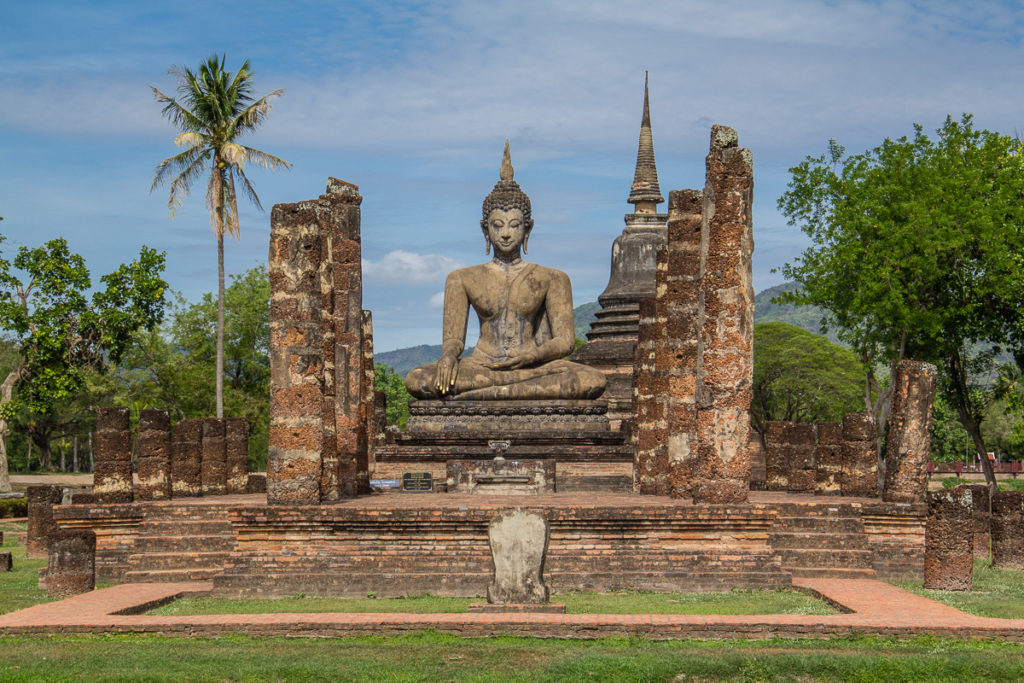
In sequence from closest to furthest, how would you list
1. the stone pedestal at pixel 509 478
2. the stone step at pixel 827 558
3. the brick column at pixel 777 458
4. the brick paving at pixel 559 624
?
the brick paving at pixel 559 624
the stone step at pixel 827 558
the stone pedestal at pixel 509 478
the brick column at pixel 777 458

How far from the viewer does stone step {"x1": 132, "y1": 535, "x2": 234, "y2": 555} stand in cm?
1566

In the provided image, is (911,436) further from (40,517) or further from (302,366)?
(40,517)

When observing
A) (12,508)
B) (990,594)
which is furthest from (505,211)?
(12,508)

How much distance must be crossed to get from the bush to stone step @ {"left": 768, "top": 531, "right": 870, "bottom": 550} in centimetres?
1966

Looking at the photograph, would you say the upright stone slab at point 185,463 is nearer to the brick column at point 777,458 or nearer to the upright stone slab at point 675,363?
the upright stone slab at point 675,363

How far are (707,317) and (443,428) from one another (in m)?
7.31

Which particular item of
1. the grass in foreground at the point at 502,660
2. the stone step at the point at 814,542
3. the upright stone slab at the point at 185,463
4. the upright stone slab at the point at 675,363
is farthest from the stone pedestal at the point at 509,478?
the grass in foreground at the point at 502,660

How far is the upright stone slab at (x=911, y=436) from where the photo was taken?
54.8 feet

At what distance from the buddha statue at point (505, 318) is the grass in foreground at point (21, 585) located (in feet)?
20.8

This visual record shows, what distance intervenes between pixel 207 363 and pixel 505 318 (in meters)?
25.5

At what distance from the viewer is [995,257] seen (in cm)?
2708

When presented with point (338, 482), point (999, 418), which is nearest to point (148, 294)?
point (338, 482)

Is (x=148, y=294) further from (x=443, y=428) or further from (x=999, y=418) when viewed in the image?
(x=999, y=418)

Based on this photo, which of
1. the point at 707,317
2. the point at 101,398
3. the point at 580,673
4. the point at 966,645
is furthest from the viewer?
the point at 101,398
